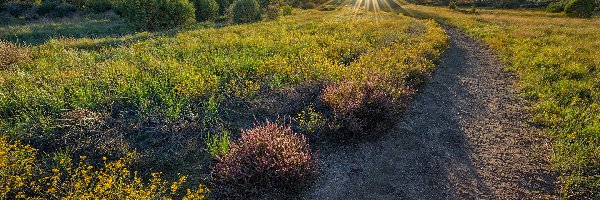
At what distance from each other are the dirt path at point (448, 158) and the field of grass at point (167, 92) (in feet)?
4.40

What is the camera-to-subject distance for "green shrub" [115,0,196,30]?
81.2 ft

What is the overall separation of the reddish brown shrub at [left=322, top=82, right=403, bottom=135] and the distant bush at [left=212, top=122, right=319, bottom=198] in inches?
71.1

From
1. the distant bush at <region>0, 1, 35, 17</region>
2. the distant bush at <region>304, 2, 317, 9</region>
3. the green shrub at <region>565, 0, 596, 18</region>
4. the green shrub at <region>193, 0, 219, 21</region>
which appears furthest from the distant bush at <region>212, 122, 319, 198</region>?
the distant bush at <region>304, 2, 317, 9</region>

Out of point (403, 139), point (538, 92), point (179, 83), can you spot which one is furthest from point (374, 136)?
point (538, 92)

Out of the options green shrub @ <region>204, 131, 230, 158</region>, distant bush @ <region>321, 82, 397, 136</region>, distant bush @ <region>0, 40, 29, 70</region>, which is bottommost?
green shrub @ <region>204, 131, 230, 158</region>

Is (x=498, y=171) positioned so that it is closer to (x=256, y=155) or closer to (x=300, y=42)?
(x=256, y=155)

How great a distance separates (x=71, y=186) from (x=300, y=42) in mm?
11964

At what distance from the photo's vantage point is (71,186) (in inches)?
210

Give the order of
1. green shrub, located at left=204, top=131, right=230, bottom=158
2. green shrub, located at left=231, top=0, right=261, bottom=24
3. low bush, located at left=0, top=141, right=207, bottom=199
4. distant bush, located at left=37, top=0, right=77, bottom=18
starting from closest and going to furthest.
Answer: low bush, located at left=0, top=141, right=207, bottom=199
green shrub, located at left=204, top=131, right=230, bottom=158
green shrub, located at left=231, top=0, right=261, bottom=24
distant bush, located at left=37, top=0, right=77, bottom=18

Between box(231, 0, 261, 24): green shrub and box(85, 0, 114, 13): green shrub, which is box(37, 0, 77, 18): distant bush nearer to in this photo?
box(85, 0, 114, 13): green shrub

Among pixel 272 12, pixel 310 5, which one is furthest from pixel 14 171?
pixel 310 5

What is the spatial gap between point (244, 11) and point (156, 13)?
807 cm

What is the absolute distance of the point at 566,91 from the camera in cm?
1090

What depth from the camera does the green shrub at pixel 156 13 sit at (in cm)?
2475
